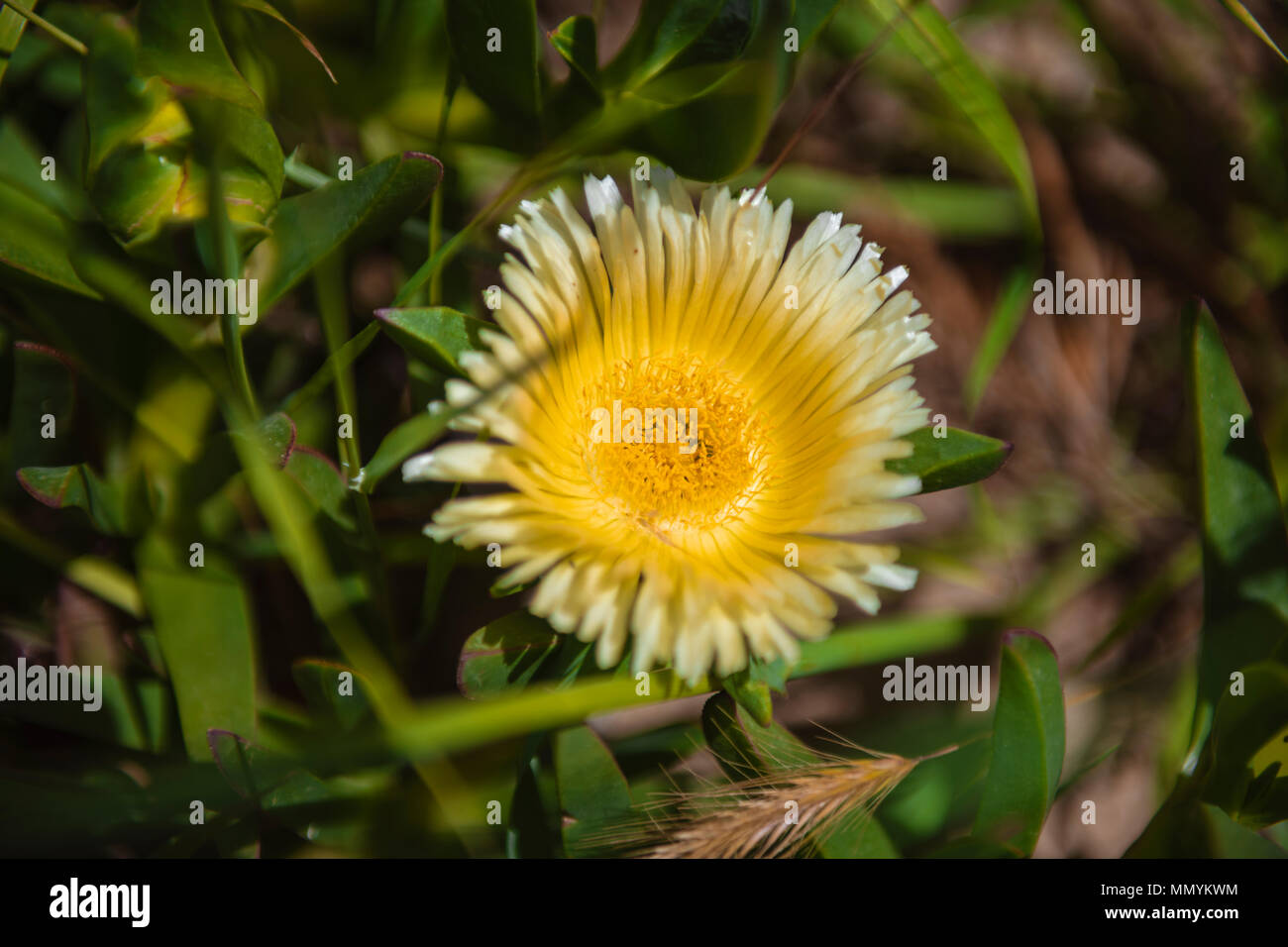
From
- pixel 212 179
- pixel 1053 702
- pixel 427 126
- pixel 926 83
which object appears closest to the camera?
pixel 212 179

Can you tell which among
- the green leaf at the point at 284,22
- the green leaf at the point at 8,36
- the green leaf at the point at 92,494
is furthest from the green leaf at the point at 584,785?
the green leaf at the point at 8,36

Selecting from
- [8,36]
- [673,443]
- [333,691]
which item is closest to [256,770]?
[333,691]

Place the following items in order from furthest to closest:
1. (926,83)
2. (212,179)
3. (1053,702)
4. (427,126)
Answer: (926,83), (427,126), (1053,702), (212,179)

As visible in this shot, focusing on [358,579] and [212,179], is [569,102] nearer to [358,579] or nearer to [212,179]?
[212,179]

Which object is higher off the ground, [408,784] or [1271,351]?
[1271,351]

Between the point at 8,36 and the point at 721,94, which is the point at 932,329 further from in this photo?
the point at 8,36
